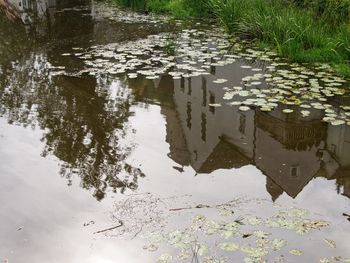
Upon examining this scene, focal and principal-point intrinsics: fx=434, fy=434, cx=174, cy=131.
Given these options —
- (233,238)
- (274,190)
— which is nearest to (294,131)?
(274,190)

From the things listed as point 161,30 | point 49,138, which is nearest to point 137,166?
point 49,138

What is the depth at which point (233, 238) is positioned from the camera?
14.4 feet

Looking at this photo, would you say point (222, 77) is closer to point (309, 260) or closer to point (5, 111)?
point (5, 111)

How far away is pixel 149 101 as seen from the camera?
8398mm

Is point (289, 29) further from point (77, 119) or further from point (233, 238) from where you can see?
point (233, 238)

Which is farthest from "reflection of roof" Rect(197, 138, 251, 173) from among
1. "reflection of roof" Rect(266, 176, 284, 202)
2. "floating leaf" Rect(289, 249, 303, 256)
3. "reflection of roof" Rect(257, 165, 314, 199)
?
"floating leaf" Rect(289, 249, 303, 256)

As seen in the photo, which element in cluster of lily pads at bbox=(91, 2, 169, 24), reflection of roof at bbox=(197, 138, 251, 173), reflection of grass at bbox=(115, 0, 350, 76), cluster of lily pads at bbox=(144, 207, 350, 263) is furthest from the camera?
cluster of lily pads at bbox=(91, 2, 169, 24)

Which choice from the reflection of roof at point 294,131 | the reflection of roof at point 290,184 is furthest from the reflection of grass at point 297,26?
the reflection of roof at point 290,184

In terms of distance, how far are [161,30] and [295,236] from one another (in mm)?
11083

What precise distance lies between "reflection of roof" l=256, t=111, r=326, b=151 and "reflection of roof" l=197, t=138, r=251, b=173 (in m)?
0.78

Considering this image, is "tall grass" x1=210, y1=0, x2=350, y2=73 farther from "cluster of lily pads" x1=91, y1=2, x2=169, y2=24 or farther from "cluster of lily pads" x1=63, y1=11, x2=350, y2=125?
"cluster of lily pads" x1=91, y1=2, x2=169, y2=24

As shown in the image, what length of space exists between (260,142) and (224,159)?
32.5 inches

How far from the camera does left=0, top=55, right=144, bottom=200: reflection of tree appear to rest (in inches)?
229

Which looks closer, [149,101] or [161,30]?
[149,101]
